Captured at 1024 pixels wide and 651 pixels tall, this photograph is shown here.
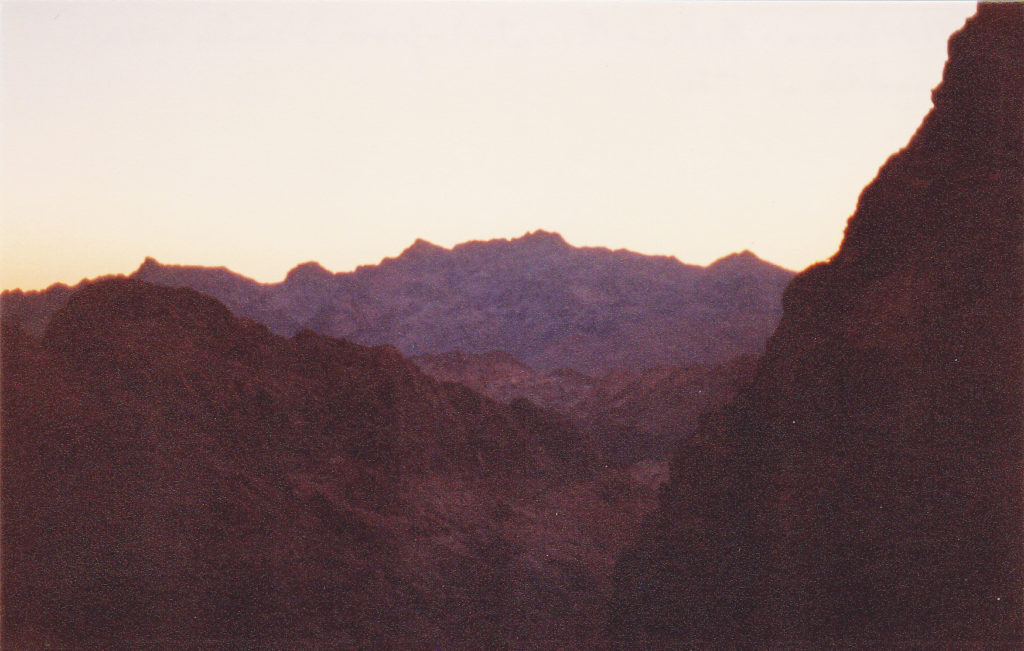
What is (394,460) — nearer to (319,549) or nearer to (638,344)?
(319,549)

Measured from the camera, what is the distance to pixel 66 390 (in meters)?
17.6

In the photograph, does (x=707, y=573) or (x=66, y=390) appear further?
(x=66, y=390)

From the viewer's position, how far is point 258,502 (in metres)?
19.0

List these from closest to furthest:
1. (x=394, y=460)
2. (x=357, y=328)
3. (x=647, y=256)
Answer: (x=394, y=460) → (x=357, y=328) → (x=647, y=256)

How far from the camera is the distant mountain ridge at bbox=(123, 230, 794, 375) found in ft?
265

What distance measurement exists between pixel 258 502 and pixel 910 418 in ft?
36.3

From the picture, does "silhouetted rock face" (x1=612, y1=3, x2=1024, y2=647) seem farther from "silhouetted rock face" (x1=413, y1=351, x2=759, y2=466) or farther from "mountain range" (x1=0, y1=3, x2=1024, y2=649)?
"silhouetted rock face" (x1=413, y1=351, x2=759, y2=466)

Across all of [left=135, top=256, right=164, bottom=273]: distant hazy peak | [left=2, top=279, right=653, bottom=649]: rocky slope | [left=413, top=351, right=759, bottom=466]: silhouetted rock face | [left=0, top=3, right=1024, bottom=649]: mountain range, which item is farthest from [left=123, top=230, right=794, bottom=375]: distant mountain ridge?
[left=0, top=3, right=1024, bottom=649]: mountain range

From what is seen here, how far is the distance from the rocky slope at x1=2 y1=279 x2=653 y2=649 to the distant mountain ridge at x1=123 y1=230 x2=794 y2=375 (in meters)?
52.9


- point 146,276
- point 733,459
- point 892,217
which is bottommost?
point 733,459

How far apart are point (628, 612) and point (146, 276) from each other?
6811 cm

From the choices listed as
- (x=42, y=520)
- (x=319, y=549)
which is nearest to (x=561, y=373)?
(x=319, y=549)

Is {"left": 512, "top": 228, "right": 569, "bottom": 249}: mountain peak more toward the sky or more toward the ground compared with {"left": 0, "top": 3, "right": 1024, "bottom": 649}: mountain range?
more toward the sky

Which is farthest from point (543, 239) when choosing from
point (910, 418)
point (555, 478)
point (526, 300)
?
point (910, 418)
